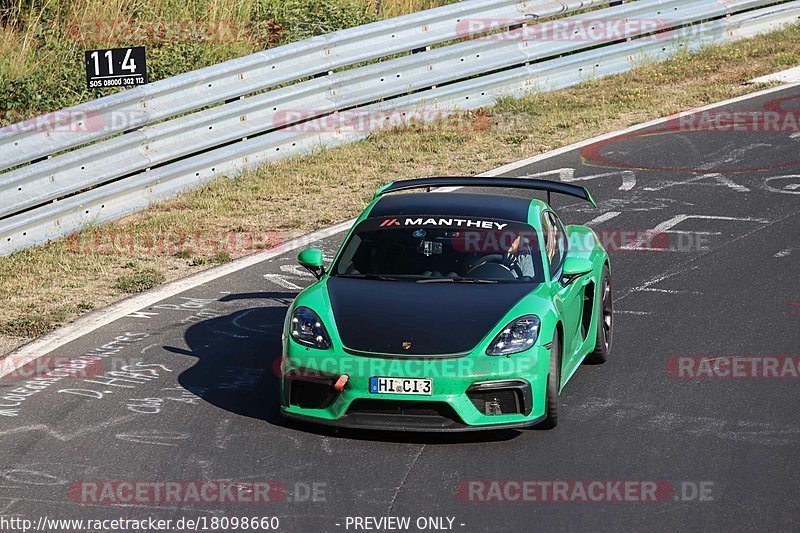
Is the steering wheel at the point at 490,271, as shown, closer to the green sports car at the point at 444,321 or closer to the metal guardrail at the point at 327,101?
the green sports car at the point at 444,321

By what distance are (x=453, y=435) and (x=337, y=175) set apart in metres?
7.41

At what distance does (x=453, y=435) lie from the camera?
309 inches

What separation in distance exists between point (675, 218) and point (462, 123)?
13.9 feet

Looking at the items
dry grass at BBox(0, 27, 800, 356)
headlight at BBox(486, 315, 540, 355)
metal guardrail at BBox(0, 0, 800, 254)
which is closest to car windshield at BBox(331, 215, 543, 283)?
headlight at BBox(486, 315, 540, 355)

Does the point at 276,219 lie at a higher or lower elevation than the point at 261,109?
lower

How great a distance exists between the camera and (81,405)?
8430mm

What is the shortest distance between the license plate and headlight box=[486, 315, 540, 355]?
0.45 m

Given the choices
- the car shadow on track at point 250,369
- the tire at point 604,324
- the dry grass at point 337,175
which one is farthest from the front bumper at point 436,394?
the dry grass at point 337,175

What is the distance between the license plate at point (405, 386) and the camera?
291 inches

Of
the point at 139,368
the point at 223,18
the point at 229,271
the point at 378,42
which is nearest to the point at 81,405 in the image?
the point at 139,368

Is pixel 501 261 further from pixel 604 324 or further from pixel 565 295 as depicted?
pixel 604 324

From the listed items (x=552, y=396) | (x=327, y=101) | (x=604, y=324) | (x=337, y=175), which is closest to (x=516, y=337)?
(x=552, y=396)

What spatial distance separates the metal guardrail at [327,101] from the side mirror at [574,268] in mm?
5948

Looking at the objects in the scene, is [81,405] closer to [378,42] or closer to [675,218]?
[675,218]
